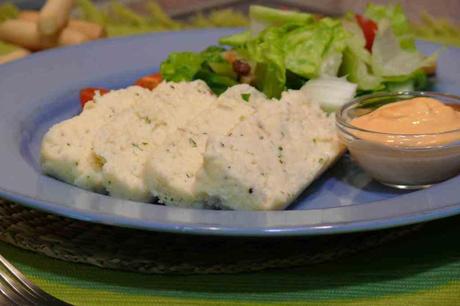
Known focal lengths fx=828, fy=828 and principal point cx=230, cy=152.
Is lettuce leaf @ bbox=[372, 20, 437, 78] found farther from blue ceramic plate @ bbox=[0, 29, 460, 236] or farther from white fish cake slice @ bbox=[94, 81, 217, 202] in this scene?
white fish cake slice @ bbox=[94, 81, 217, 202]

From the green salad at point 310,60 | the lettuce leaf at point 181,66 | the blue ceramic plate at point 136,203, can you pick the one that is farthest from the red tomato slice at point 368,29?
the lettuce leaf at point 181,66

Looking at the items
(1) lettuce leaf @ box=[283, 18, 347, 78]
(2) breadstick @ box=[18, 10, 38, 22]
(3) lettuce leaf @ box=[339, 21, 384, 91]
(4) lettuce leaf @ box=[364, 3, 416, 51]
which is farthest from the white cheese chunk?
(2) breadstick @ box=[18, 10, 38, 22]

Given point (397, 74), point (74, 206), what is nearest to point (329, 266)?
point (74, 206)

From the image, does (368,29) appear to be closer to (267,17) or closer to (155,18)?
(267,17)

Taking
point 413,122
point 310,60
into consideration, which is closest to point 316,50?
point 310,60

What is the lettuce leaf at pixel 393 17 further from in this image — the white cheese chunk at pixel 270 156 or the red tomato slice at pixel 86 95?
the red tomato slice at pixel 86 95

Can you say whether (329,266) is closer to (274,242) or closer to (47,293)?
(274,242)
